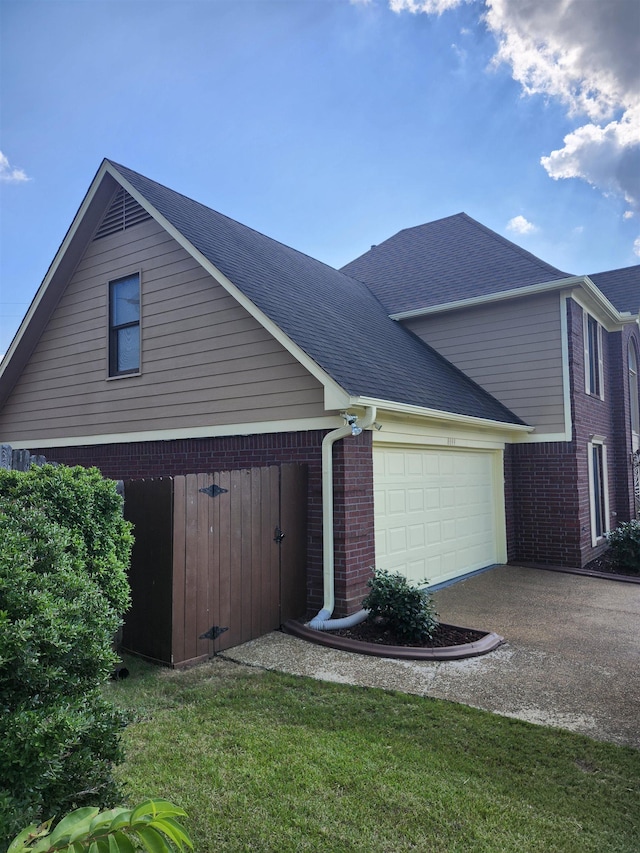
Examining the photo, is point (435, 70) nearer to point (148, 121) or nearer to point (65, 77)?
point (148, 121)

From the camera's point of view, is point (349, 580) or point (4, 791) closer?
point (4, 791)

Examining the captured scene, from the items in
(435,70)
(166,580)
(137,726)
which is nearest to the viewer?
(137,726)

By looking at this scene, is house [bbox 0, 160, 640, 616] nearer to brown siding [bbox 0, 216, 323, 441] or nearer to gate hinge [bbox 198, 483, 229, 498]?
brown siding [bbox 0, 216, 323, 441]

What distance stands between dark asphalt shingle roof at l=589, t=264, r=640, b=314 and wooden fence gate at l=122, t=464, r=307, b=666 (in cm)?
1103

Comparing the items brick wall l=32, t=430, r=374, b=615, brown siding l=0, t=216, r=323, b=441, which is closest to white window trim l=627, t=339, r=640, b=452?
brick wall l=32, t=430, r=374, b=615

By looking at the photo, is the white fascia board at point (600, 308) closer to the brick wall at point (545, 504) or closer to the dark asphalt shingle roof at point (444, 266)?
the dark asphalt shingle roof at point (444, 266)

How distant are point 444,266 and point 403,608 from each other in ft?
32.9

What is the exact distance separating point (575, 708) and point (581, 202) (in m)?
17.8

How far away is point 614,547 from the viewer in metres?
11.1

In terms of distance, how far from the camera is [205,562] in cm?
577

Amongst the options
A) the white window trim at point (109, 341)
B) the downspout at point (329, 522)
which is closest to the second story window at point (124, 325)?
the white window trim at point (109, 341)

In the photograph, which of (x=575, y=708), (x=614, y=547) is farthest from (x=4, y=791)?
(x=614, y=547)

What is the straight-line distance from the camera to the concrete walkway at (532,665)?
445cm

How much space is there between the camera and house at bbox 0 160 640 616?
291 inches
